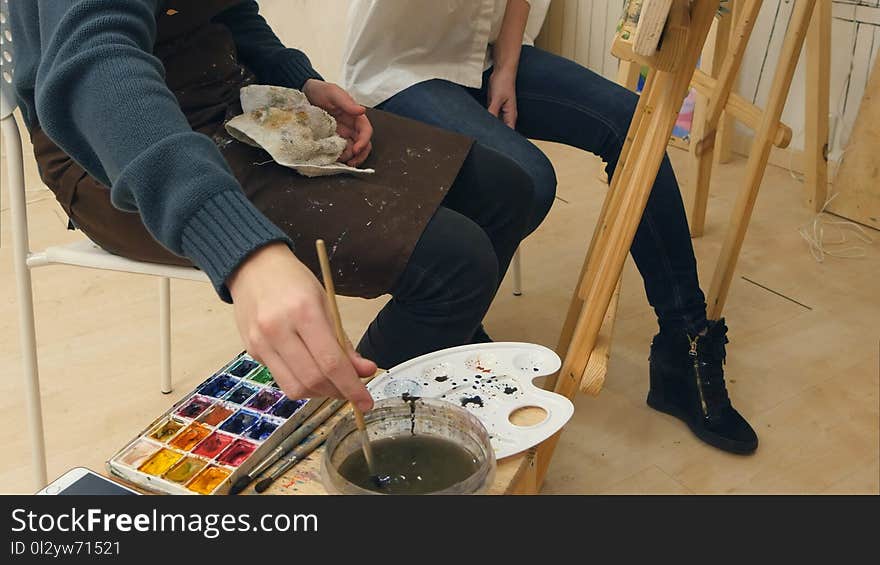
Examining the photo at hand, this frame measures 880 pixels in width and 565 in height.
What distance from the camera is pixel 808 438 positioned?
24.7 inches

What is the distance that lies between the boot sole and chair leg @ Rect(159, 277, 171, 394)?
29.5 inches

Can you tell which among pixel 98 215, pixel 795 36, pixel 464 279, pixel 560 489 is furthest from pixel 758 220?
pixel 98 215

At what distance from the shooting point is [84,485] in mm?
673

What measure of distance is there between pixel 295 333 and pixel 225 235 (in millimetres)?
100

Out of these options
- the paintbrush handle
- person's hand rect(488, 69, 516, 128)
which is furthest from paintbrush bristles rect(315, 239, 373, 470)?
person's hand rect(488, 69, 516, 128)

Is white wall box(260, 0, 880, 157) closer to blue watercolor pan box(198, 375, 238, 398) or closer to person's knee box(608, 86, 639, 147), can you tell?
person's knee box(608, 86, 639, 147)

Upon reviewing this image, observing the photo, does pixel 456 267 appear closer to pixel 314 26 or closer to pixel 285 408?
pixel 285 408

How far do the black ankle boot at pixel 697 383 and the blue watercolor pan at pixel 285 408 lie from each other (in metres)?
0.59

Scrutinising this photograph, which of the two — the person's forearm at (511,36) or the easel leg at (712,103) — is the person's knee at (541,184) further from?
the easel leg at (712,103)

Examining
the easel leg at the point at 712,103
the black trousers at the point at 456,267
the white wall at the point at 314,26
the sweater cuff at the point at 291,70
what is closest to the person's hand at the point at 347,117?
the sweater cuff at the point at 291,70

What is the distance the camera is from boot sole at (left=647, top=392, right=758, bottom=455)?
1.02m

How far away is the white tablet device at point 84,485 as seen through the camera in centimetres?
66

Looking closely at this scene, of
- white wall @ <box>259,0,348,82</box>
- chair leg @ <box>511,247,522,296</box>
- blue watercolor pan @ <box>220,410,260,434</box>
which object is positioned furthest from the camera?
white wall @ <box>259,0,348,82</box>
